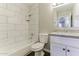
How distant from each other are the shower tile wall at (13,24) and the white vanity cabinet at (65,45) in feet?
3.24

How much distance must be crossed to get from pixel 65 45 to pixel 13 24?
1510 millimetres

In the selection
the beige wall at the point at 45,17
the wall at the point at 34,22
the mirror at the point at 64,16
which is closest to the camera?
the mirror at the point at 64,16

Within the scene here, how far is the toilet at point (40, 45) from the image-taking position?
261 cm

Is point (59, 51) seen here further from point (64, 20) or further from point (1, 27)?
point (1, 27)

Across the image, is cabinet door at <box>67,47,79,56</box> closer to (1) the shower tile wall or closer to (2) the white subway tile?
(1) the shower tile wall

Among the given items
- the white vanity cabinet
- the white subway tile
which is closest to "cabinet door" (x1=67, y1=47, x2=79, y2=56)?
the white vanity cabinet

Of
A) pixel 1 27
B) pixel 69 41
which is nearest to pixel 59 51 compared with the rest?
pixel 69 41

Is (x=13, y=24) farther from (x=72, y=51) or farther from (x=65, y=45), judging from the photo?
(x=72, y=51)

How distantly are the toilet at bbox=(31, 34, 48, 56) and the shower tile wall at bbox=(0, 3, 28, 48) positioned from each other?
0.41 metres

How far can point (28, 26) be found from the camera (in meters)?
3.53

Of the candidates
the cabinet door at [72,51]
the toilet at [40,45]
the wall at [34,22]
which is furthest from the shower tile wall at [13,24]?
the cabinet door at [72,51]

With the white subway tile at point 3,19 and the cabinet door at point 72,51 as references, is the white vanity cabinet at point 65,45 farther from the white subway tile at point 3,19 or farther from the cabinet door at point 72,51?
the white subway tile at point 3,19

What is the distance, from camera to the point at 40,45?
2734 mm

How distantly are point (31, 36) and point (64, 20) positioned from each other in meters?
1.36
